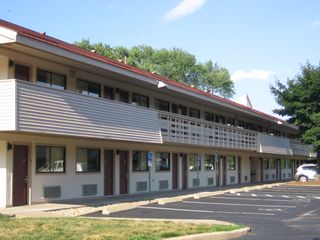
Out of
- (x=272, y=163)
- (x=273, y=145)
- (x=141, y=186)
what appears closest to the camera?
(x=141, y=186)

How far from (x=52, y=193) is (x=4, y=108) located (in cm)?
552

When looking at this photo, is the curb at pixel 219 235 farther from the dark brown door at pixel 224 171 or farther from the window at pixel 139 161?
the dark brown door at pixel 224 171

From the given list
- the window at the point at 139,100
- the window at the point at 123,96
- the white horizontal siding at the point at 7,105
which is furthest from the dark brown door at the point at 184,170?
the white horizontal siding at the point at 7,105

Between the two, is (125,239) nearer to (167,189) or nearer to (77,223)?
(77,223)

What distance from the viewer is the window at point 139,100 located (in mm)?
27702

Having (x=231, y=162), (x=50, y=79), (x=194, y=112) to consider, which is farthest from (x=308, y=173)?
(x=50, y=79)

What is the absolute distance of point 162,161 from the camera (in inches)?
1222

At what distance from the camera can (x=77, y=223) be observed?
45.9 ft

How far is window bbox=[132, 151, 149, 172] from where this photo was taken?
28062 millimetres

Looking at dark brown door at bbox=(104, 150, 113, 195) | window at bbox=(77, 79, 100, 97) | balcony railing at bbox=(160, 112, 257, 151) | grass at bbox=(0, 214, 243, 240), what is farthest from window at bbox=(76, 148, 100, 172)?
grass at bbox=(0, 214, 243, 240)

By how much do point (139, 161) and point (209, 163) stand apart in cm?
1009

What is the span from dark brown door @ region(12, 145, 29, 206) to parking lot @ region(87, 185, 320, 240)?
349cm

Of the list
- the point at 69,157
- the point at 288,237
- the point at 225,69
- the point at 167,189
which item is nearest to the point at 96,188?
the point at 69,157

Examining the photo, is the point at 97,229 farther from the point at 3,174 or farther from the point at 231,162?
the point at 231,162
